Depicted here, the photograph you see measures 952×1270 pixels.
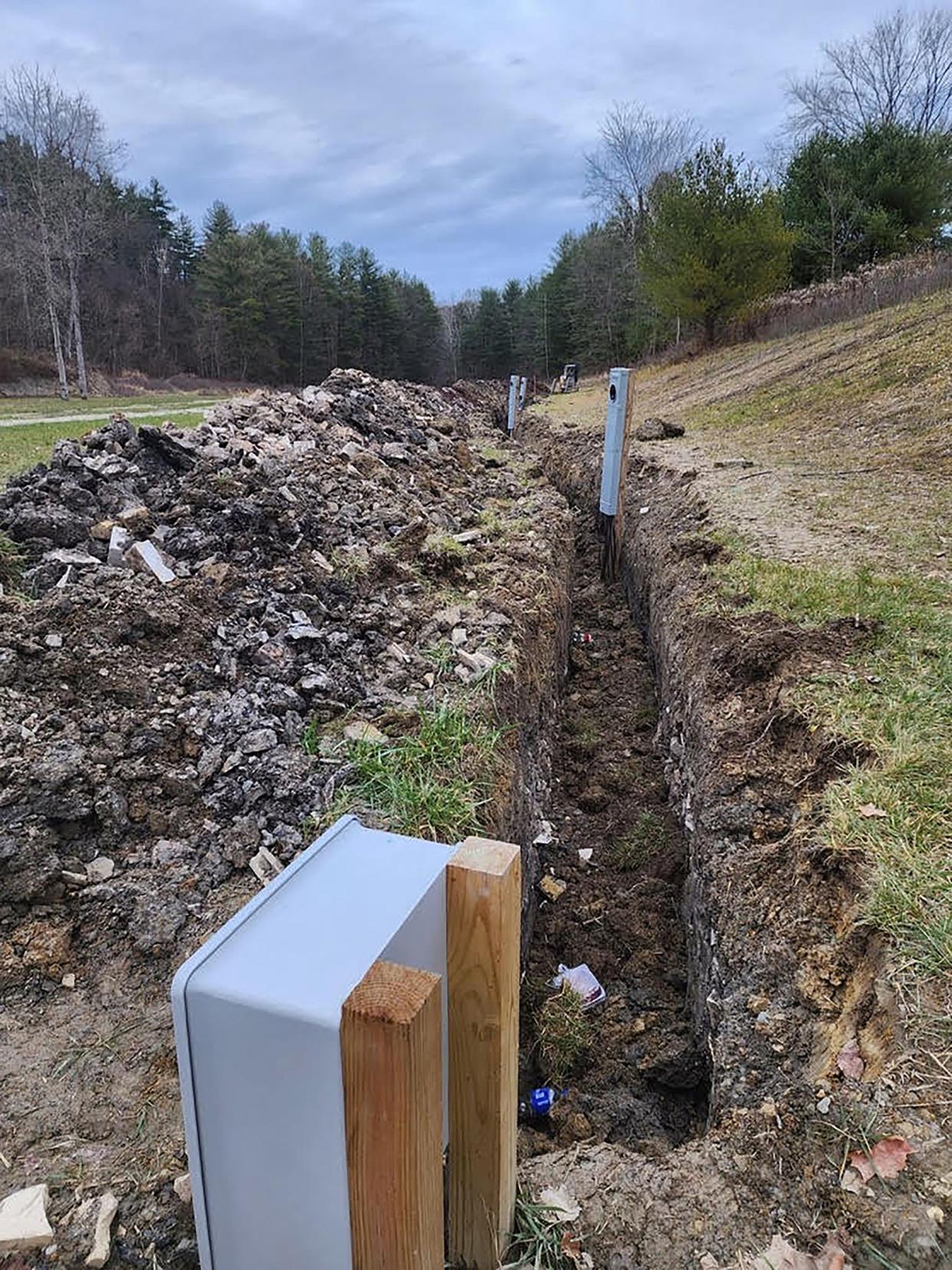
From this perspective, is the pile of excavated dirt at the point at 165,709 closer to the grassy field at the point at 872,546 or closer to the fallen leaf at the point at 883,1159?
the fallen leaf at the point at 883,1159

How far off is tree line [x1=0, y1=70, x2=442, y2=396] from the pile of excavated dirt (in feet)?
79.4

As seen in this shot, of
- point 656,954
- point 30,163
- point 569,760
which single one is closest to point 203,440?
point 569,760

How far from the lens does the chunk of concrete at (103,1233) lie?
1347 mm

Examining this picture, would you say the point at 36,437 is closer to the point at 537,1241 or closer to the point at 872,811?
the point at 872,811

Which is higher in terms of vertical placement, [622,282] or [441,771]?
[622,282]

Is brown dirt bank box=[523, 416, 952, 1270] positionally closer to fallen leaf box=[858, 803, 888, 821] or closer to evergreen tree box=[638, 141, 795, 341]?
fallen leaf box=[858, 803, 888, 821]

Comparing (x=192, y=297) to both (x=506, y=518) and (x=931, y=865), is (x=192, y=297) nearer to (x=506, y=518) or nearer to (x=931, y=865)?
(x=506, y=518)

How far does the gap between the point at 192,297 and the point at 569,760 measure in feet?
146

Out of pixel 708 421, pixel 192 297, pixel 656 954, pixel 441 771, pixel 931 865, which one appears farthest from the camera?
pixel 192 297

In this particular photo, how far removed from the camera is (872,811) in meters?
2.30

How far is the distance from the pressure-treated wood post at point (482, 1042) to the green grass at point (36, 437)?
5.55 m

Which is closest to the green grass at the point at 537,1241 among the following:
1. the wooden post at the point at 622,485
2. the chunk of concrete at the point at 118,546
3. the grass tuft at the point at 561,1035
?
the grass tuft at the point at 561,1035

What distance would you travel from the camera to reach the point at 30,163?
2298 cm

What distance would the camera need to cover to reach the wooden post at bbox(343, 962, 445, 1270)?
0.90 m
